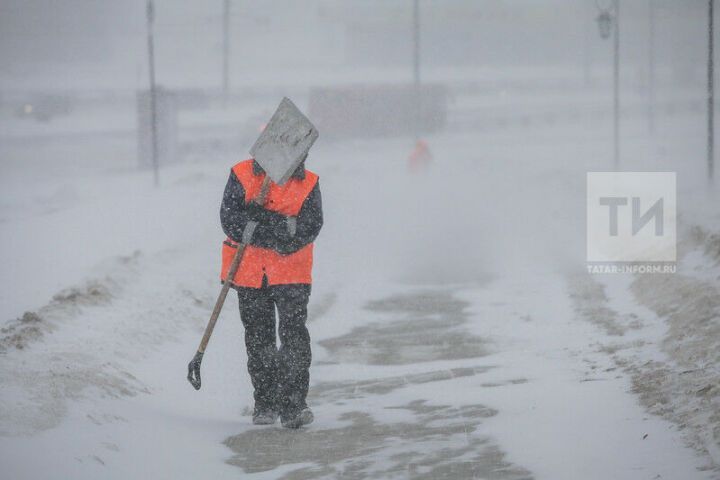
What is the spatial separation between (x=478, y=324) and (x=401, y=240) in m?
7.27

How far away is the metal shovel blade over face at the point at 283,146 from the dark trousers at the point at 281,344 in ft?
2.07

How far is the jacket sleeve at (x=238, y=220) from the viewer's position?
6.59 m

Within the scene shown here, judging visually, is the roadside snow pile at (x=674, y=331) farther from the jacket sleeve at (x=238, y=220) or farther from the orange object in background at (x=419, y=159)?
the orange object in background at (x=419, y=159)

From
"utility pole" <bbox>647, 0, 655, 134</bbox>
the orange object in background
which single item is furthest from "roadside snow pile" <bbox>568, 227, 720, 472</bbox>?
"utility pole" <bbox>647, 0, 655, 134</bbox>

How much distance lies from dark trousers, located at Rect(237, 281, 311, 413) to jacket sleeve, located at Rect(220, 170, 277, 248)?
0.80ft

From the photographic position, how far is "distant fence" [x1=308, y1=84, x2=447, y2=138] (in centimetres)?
4741

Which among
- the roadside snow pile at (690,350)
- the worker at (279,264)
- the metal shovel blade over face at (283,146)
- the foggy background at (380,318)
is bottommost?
the foggy background at (380,318)

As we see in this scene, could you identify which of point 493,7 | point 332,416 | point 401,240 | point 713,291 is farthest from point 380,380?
point 493,7

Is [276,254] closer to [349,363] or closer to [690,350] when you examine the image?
[349,363]

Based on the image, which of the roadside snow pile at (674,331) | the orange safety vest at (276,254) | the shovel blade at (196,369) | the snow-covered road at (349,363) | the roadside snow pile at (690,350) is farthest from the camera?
the shovel blade at (196,369)

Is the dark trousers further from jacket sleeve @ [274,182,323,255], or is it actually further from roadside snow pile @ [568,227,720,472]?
roadside snow pile @ [568,227,720,472]

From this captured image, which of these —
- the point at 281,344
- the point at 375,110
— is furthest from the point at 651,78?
the point at 281,344

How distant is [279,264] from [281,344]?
50 cm

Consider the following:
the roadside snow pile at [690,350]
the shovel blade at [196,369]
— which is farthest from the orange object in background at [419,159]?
the shovel blade at [196,369]
